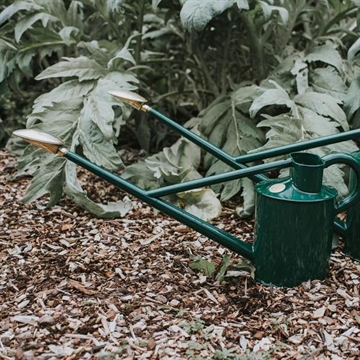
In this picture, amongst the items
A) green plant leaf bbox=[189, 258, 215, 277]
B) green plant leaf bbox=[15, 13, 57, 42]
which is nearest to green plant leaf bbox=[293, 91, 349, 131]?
green plant leaf bbox=[189, 258, 215, 277]

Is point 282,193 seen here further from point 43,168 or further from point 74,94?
point 74,94

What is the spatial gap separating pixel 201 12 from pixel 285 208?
30.9 inches

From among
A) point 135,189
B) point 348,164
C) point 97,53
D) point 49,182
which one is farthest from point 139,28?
point 348,164

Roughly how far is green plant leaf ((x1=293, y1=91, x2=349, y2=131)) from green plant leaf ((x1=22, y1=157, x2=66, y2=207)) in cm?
84

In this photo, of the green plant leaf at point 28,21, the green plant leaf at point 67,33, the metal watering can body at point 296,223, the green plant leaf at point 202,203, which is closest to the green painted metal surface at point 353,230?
the metal watering can body at point 296,223

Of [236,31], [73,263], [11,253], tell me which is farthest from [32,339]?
[236,31]

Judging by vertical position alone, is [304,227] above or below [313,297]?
above

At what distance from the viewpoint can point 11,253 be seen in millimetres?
1886

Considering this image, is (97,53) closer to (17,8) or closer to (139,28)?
(139,28)

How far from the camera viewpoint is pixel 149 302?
5.24 feet

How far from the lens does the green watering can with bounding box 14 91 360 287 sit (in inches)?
61.7

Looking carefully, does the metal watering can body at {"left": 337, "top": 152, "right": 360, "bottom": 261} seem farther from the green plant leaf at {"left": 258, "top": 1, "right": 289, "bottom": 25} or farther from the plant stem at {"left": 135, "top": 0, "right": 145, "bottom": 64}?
the plant stem at {"left": 135, "top": 0, "right": 145, "bottom": 64}

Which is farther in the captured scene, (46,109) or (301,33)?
(301,33)

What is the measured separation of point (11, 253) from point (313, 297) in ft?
2.90
